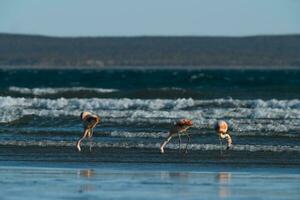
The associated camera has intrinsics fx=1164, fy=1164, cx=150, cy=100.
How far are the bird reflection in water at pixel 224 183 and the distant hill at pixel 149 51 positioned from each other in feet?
436

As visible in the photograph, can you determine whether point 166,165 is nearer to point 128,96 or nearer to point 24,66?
point 128,96

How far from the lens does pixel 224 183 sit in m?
20.3

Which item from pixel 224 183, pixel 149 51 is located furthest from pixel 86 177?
pixel 149 51

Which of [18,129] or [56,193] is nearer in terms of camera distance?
[56,193]

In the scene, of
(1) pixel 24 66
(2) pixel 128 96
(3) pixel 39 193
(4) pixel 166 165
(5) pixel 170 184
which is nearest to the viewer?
(3) pixel 39 193

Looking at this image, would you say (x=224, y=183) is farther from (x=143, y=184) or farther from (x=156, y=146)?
(x=156, y=146)

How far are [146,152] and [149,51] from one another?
134 meters

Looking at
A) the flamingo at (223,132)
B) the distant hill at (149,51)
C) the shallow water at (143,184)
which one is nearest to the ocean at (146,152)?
the shallow water at (143,184)

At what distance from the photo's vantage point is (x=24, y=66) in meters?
154

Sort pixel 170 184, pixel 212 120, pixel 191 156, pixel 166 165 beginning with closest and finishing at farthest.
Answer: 1. pixel 170 184
2. pixel 166 165
3. pixel 191 156
4. pixel 212 120

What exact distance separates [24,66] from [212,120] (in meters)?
122

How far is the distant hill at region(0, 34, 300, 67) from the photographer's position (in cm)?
15612

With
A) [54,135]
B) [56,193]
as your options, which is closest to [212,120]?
[54,135]

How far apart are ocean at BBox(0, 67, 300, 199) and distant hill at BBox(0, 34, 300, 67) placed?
113 metres
